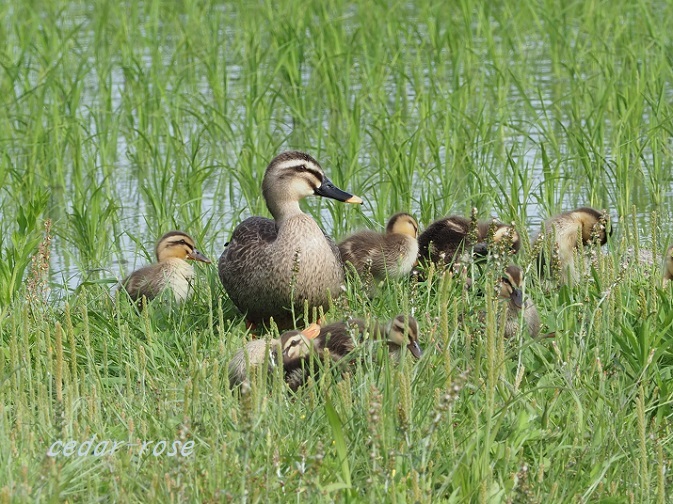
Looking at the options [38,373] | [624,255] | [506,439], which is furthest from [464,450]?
[624,255]

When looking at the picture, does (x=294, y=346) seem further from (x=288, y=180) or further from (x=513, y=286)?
(x=288, y=180)

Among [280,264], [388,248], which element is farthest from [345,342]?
[388,248]

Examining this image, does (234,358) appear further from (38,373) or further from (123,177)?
(123,177)

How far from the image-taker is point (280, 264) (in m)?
5.32

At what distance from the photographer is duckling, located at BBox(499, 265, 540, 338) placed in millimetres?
4676

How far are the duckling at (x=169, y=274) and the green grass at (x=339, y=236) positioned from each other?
0.44 ft

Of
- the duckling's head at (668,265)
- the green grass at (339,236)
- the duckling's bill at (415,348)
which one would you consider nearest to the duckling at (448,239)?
the green grass at (339,236)

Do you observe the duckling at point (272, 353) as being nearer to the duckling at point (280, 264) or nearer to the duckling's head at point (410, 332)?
the duckling's head at point (410, 332)

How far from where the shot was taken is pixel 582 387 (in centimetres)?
384

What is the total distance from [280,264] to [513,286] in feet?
3.49

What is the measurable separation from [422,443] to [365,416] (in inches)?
15.9

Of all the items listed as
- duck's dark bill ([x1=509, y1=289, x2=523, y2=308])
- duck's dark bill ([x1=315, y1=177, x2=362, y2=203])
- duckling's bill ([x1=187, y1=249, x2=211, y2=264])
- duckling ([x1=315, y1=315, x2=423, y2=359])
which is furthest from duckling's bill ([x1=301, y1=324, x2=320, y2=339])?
duckling's bill ([x1=187, y1=249, x2=211, y2=264])

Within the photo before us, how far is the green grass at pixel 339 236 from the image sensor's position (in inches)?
128

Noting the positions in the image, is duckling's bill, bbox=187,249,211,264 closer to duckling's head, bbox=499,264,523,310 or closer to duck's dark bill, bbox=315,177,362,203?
duck's dark bill, bbox=315,177,362,203
